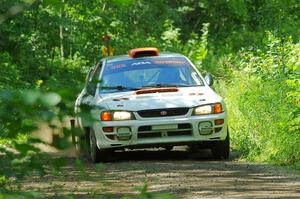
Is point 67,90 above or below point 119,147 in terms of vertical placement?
above

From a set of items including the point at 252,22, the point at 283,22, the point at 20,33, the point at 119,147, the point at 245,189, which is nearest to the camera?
the point at 245,189

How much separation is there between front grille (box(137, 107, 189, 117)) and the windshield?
0.84 meters

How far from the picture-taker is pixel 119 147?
13242 millimetres

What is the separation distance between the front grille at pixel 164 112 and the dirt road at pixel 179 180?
0.64m

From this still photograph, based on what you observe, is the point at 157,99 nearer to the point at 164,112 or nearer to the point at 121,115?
the point at 164,112

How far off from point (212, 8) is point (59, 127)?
33.8m

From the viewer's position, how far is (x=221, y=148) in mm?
13500

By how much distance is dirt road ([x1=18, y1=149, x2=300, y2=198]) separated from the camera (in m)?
9.56

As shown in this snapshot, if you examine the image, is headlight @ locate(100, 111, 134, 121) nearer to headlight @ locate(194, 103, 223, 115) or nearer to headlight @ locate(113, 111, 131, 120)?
headlight @ locate(113, 111, 131, 120)

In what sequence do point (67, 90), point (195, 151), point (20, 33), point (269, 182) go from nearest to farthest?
point (67, 90) < point (269, 182) < point (195, 151) < point (20, 33)

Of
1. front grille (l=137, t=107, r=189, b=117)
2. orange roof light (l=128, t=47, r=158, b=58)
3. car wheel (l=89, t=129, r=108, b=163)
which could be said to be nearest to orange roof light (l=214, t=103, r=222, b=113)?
front grille (l=137, t=107, r=189, b=117)

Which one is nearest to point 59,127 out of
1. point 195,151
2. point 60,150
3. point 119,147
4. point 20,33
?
point 60,150

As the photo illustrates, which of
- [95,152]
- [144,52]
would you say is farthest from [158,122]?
[144,52]

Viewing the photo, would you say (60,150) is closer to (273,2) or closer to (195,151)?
(195,151)
